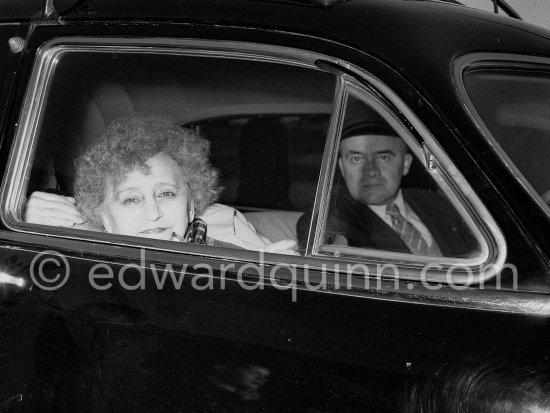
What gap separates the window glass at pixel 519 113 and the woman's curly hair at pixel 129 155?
0.99 metres

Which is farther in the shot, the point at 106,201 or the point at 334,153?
the point at 106,201

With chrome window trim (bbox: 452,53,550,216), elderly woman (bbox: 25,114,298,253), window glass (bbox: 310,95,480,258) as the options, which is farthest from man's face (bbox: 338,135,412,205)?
elderly woman (bbox: 25,114,298,253)

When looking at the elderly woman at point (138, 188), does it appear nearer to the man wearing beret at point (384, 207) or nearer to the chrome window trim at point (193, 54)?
the chrome window trim at point (193, 54)

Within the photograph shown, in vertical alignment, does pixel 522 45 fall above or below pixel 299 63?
above

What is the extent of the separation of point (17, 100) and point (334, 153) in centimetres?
92

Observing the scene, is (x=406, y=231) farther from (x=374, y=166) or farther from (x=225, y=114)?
(x=225, y=114)

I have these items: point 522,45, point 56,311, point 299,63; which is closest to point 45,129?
point 56,311

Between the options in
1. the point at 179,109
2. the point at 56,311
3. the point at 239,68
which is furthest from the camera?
the point at 179,109

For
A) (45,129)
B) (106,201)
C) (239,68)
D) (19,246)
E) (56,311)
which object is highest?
(239,68)

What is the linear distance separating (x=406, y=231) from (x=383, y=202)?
103 millimetres

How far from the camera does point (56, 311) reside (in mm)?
2127

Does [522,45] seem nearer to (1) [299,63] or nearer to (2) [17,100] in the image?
(1) [299,63]

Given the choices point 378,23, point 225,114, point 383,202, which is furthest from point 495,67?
point 225,114

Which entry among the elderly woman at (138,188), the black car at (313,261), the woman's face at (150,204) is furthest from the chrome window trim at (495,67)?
the woman's face at (150,204)
